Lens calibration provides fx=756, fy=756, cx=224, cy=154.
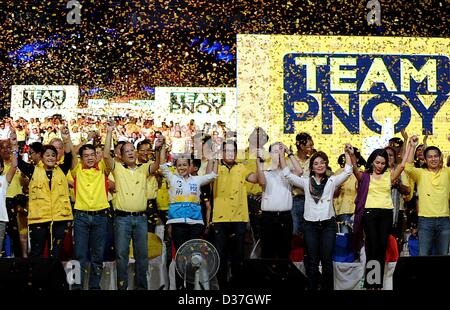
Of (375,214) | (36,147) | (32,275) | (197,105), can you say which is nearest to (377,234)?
(375,214)

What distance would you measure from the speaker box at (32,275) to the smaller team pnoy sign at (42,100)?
6.67 meters

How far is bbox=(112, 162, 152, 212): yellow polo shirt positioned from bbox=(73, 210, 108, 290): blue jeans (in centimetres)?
24

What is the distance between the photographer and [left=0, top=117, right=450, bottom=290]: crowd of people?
6812 mm

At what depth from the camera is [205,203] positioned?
7.52 m

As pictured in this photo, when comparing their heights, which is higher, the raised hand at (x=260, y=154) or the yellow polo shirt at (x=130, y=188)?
the raised hand at (x=260, y=154)

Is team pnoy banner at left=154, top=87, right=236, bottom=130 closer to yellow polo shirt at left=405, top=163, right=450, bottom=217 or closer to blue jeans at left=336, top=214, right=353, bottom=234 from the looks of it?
blue jeans at left=336, top=214, right=353, bottom=234

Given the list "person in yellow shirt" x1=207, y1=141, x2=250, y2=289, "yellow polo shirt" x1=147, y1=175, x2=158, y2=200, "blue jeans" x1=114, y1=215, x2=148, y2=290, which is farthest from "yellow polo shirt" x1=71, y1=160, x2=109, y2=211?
"person in yellow shirt" x1=207, y1=141, x2=250, y2=289

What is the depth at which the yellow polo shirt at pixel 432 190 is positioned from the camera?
701 centimetres

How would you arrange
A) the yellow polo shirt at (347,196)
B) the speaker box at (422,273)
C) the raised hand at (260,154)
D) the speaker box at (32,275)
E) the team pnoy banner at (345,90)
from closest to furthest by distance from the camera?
1. the speaker box at (422,273)
2. the speaker box at (32,275)
3. the raised hand at (260,154)
4. the yellow polo shirt at (347,196)
5. the team pnoy banner at (345,90)

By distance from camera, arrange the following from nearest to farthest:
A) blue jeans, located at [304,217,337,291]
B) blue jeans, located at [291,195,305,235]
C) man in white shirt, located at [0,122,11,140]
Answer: blue jeans, located at [304,217,337,291]
blue jeans, located at [291,195,305,235]
man in white shirt, located at [0,122,11,140]

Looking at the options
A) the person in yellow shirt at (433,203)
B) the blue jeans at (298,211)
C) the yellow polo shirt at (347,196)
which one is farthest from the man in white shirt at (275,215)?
the person in yellow shirt at (433,203)

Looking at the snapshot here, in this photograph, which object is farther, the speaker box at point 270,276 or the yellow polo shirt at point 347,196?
the yellow polo shirt at point 347,196

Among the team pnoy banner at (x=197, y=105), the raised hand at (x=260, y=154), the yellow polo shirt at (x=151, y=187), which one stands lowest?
the yellow polo shirt at (x=151, y=187)

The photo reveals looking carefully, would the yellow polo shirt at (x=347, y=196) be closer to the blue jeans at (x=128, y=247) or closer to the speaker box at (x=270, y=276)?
the blue jeans at (x=128, y=247)
